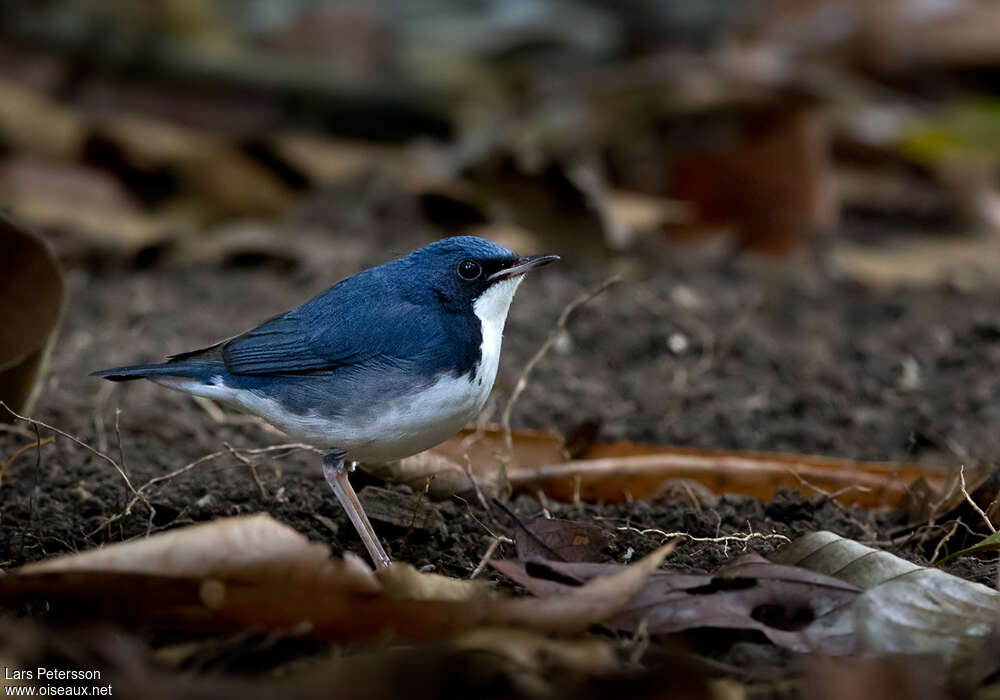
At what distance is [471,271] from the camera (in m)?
4.23

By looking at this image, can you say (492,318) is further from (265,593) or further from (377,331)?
(265,593)

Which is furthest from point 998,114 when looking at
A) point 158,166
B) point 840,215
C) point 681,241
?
point 158,166

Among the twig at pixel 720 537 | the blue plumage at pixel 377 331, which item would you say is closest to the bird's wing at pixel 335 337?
the blue plumage at pixel 377 331

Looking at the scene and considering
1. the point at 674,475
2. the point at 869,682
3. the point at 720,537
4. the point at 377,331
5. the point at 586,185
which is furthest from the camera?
the point at 586,185

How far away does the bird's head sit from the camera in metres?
4.18

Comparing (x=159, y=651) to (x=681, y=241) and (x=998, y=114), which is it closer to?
(x=681, y=241)

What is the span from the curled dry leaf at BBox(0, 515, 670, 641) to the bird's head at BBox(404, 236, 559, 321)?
1.45 meters

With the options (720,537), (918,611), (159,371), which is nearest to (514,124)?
(159,371)

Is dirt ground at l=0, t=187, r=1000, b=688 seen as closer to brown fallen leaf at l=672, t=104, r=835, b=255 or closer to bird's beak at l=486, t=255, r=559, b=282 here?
brown fallen leaf at l=672, t=104, r=835, b=255

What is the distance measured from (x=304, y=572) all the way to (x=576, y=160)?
21.0 feet

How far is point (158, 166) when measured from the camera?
7.97 meters

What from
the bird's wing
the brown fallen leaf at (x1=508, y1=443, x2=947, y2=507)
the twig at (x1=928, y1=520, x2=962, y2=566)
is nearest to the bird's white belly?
the bird's wing

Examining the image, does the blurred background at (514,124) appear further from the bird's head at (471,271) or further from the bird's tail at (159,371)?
the bird's tail at (159,371)

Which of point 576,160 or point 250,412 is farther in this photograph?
point 576,160
